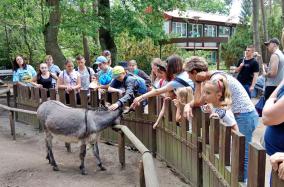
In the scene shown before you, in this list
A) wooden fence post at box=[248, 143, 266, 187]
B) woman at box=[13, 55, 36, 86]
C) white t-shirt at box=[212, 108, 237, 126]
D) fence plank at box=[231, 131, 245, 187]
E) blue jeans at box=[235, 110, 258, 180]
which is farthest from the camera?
woman at box=[13, 55, 36, 86]

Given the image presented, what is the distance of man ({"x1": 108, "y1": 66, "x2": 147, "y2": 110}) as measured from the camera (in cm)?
617

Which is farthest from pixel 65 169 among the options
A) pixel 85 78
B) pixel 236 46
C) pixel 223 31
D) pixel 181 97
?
pixel 223 31

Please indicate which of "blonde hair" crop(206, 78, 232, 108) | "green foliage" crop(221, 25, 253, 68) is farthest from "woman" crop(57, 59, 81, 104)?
"green foliage" crop(221, 25, 253, 68)

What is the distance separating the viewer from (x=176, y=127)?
5.39 meters

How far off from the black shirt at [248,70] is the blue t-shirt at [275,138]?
523 centimetres

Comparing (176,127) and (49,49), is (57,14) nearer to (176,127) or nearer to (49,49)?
(49,49)

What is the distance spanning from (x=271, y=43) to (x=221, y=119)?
3150mm

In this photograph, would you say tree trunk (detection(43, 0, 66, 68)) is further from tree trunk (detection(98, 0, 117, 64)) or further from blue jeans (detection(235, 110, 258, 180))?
blue jeans (detection(235, 110, 258, 180))

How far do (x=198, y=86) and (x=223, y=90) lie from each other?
0.81 metres

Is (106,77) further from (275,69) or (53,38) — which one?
(53,38)

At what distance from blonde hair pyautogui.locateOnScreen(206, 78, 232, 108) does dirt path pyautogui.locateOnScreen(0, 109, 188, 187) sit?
188cm

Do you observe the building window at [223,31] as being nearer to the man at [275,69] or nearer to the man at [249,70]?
the man at [249,70]

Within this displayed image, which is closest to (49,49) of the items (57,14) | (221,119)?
(57,14)

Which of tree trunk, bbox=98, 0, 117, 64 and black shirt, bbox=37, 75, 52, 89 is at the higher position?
tree trunk, bbox=98, 0, 117, 64
